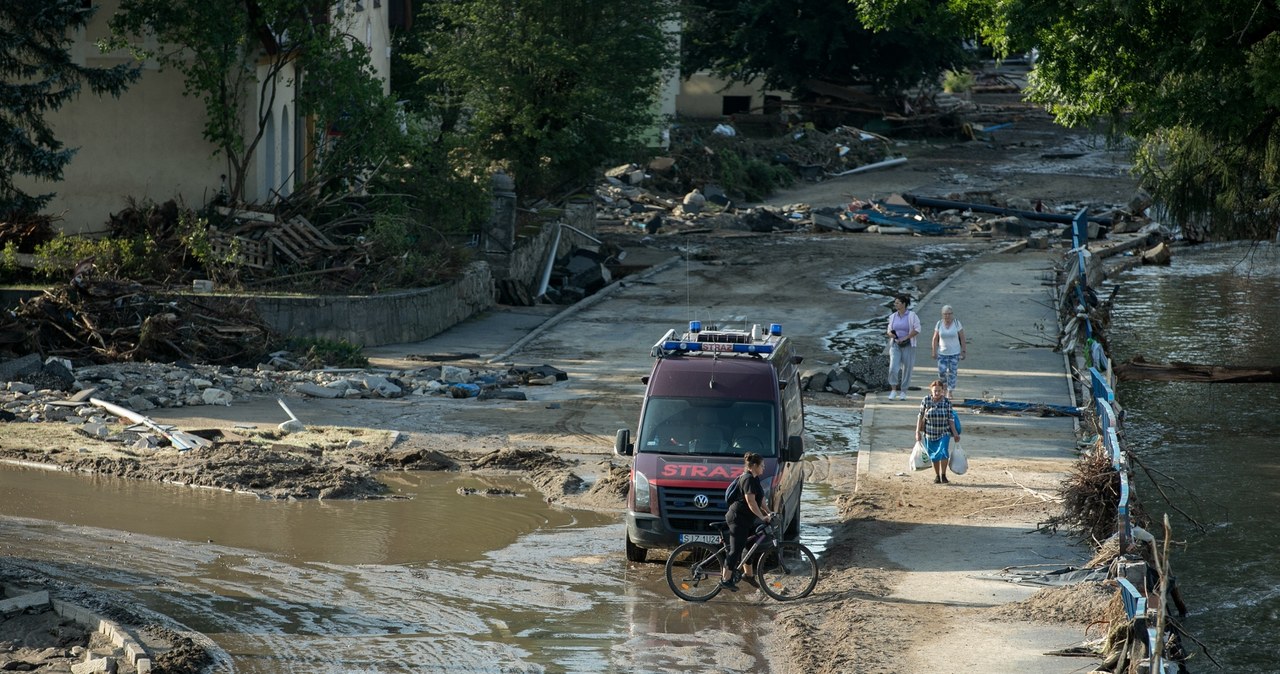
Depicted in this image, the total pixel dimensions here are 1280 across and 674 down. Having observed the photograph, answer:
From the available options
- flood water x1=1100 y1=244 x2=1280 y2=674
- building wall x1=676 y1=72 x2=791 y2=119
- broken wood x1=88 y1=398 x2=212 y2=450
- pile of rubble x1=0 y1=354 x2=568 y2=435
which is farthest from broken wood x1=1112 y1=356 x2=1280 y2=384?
building wall x1=676 y1=72 x2=791 y2=119

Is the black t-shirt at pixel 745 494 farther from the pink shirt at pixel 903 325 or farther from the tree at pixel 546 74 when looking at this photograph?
the tree at pixel 546 74

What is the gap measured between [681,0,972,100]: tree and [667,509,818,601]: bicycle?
48.3m

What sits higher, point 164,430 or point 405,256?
point 405,256

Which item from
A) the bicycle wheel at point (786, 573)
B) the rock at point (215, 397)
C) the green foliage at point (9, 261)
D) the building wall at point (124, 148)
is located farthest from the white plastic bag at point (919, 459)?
the building wall at point (124, 148)

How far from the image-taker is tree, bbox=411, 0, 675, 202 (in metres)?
38.5

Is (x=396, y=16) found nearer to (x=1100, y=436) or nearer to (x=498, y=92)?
(x=498, y=92)

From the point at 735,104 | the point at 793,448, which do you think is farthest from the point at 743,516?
the point at 735,104

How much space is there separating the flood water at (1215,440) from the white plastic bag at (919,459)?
3.01m

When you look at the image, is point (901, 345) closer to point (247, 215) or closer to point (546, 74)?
point (247, 215)

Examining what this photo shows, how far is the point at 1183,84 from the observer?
874 inches

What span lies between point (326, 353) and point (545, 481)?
8.29 m

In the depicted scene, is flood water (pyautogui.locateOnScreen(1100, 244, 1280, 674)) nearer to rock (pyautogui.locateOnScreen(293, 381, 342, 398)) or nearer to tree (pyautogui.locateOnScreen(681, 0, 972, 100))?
rock (pyautogui.locateOnScreen(293, 381, 342, 398))

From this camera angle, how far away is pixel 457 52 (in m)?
39.0

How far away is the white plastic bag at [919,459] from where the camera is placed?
59.1ft
